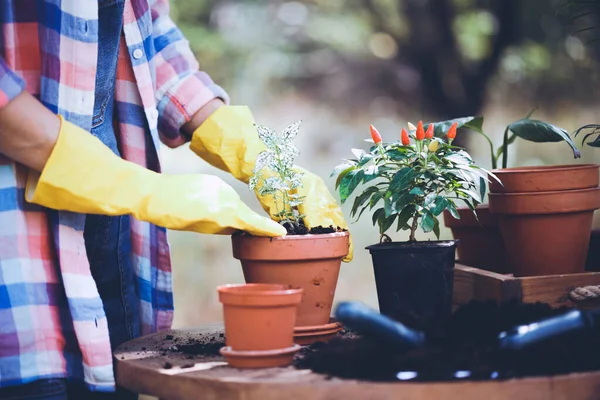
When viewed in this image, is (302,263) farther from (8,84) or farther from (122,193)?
(8,84)

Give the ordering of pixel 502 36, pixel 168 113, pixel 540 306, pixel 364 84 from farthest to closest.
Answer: pixel 364 84 → pixel 502 36 → pixel 168 113 → pixel 540 306

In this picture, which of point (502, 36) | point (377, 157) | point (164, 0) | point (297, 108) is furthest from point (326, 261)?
point (297, 108)

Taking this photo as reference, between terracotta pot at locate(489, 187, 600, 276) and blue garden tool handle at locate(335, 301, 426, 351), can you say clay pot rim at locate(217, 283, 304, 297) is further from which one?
terracotta pot at locate(489, 187, 600, 276)

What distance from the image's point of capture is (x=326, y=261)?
4.08 ft

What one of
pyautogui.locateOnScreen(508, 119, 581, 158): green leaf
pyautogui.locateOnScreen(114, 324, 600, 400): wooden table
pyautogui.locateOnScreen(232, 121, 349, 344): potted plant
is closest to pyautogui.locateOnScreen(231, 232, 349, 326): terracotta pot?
pyautogui.locateOnScreen(232, 121, 349, 344): potted plant

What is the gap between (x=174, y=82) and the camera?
155cm

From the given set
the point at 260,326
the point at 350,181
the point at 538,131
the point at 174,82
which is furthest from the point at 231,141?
the point at 538,131

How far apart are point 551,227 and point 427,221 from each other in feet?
0.99

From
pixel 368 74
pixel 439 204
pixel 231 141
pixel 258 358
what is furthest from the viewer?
pixel 368 74

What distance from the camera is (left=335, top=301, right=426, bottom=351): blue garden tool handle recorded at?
0.98 m

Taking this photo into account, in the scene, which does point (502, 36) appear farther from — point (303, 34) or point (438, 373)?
point (438, 373)

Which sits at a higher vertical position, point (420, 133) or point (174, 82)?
point (174, 82)

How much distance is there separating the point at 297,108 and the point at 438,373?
3.89 m

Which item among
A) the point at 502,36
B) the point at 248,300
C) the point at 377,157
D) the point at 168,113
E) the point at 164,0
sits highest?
the point at 502,36
